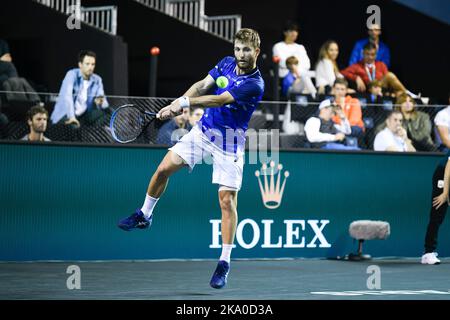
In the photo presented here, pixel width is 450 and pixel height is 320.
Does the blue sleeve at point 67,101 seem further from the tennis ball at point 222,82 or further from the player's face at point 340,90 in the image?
the player's face at point 340,90

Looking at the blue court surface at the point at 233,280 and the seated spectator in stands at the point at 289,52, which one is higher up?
the seated spectator in stands at the point at 289,52

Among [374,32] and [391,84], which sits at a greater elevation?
[374,32]

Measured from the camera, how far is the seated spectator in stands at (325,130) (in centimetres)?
1495

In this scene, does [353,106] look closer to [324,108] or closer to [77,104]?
[324,108]

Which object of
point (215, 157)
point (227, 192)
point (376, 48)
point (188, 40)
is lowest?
point (227, 192)

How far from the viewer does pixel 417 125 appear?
15742mm

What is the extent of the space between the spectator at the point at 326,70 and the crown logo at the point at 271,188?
2378mm

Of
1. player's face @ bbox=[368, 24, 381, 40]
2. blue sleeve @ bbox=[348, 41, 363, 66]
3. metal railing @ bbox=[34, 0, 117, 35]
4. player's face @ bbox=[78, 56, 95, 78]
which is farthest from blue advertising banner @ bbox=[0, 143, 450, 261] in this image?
metal railing @ bbox=[34, 0, 117, 35]

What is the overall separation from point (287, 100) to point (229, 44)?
3.39 m

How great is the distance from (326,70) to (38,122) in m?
5.65

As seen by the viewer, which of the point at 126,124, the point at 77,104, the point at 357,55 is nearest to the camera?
the point at 126,124

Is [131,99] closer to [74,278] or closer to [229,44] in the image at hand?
[74,278]

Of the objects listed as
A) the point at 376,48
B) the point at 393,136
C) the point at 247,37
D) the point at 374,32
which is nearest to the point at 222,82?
the point at 247,37

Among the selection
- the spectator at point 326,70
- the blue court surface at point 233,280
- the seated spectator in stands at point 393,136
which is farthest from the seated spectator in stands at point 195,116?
the spectator at point 326,70
